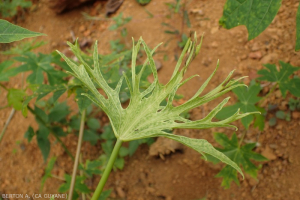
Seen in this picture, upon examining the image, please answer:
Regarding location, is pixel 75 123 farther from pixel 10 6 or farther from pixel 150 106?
pixel 10 6

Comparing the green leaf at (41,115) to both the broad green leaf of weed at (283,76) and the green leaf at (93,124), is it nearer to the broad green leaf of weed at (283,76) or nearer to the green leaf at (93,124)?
the green leaf at (93,124)

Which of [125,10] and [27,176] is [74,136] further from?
[125,10]

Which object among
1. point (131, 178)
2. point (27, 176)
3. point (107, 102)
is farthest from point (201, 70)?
point (27, 176)

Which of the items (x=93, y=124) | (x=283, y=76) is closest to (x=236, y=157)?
(x=283, y=76)

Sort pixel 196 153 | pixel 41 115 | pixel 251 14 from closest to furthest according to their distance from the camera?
pixel 251 14, pixel 41 115, pixel 196 153

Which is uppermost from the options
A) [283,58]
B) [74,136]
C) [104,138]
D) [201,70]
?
[283,58]

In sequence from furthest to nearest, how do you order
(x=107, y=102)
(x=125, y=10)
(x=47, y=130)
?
(x=125, y=10)
(x=47, y=130)
(x=107, y=102)
